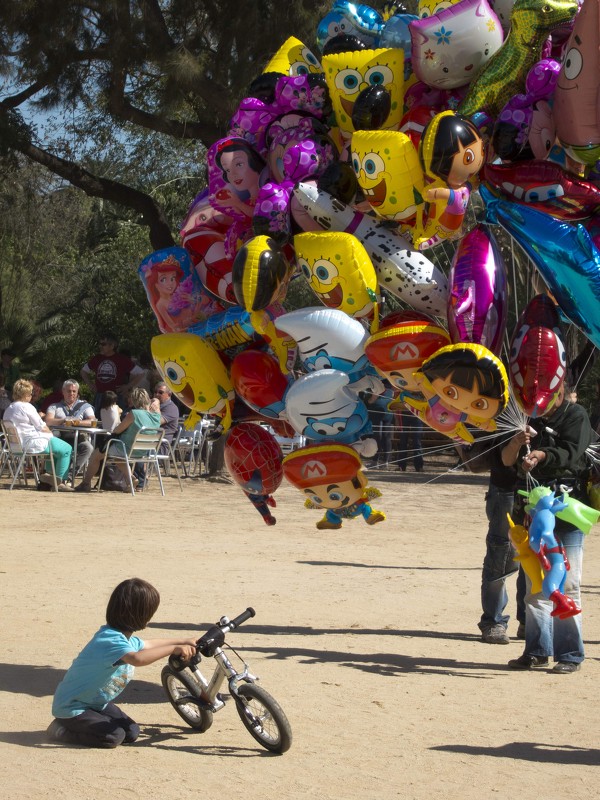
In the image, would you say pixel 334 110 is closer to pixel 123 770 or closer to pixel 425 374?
pixel 425 374

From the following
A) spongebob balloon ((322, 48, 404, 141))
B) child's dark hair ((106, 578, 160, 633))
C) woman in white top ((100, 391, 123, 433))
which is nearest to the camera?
child's dark hair ((106, 578, 160, 633))

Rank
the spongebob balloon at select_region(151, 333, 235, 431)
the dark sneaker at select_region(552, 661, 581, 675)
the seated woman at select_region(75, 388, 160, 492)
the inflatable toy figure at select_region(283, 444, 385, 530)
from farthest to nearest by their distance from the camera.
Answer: the seated woman at select_region(75, 388, 160, 492) < the dark sneaker at select_region(552, 661, 581, 675) < the spongebob balloon at select_region(151, 333, 235, 431) < the inflatable toy figure at select_region(283, 444, 385, 530)

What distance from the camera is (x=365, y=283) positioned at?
5348 millimetres

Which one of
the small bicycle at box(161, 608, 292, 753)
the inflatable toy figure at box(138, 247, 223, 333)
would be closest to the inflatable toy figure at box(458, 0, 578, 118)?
the inflatable toy figure at box(138, 247, 223, 333)

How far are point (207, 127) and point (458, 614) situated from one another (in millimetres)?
9812

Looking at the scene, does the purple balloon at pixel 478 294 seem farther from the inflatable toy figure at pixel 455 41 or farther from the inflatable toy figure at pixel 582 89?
the inflatable toy figure at pixel 455 41

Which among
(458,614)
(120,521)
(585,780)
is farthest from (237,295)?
(120,521)

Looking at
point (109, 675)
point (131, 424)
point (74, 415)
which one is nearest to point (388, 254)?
point (109, 675)

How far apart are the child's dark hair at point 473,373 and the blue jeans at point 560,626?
6.44 feet

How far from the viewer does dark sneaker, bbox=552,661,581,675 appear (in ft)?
21.2

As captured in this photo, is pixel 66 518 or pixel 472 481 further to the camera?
pixel 472 481

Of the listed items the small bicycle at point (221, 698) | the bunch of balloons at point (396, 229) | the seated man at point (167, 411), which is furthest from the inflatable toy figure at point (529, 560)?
the seated man at point (167, 411)

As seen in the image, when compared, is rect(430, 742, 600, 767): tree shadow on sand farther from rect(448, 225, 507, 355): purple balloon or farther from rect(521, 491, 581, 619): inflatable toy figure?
rect(448, 225, 507, 355): purple balloon

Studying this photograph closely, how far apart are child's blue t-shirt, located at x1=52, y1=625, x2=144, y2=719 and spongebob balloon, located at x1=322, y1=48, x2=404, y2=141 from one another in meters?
2.74
